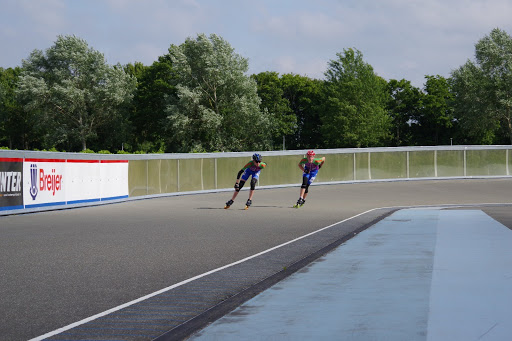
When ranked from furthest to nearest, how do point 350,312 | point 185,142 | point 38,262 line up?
1. point 185,142
2. point 38,262
3. point 350,312

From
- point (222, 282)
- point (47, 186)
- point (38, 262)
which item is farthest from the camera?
point (47, 186)

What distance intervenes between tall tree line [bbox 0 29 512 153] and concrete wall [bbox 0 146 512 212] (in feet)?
91.9

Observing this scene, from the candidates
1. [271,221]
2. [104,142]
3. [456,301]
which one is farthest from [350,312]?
[104,142]

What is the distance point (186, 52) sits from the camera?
66.7 m

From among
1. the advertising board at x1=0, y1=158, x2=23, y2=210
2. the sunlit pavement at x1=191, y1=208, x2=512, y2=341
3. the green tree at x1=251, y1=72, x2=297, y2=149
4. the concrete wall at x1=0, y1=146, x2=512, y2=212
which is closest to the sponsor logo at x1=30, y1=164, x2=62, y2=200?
the advertising board at x1=0, y1=158, x2=23, y2=210

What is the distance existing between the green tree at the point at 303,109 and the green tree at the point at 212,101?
23066 mm

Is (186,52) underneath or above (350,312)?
above

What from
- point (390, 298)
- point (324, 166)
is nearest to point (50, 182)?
point (390, 298)

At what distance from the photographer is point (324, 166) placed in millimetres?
36062

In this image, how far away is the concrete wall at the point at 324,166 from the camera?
28.3 meters

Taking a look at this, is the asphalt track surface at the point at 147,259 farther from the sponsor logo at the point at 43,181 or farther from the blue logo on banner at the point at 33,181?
the sponsor logo at the point at 43,181

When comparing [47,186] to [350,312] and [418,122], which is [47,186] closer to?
[350,312]

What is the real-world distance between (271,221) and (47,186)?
801 cm

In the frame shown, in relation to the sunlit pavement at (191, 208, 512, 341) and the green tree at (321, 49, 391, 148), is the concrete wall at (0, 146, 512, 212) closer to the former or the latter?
the sunlit pavement at (191, 208, 512, 341)
